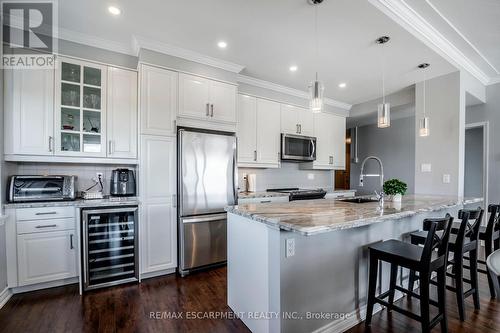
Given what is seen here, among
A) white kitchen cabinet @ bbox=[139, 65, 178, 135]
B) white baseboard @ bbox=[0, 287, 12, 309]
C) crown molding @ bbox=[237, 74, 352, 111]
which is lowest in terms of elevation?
white baseboard @ bbox=[0, 287, 12, 309]

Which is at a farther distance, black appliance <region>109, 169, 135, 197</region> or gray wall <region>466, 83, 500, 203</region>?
gray wall <region>466, 83, 500, 203</region>

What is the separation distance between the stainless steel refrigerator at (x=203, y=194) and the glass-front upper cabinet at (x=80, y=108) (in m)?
0.97

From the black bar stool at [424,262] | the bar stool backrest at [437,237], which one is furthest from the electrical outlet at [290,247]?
the bar stool backrest at [437,237]

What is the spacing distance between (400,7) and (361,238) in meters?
2.14

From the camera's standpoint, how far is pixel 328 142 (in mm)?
4934

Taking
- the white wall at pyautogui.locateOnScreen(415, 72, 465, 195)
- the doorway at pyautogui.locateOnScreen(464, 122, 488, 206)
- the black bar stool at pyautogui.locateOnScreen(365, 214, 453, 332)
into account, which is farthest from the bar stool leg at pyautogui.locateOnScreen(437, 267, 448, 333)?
the doorway at pyautogui.locateOnScreen(464, 122, 488, 206)

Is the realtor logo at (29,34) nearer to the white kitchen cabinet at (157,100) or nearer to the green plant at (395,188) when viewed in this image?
the white kitchen cabinet at (157,100)

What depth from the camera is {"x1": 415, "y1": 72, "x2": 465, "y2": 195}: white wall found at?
3.32m

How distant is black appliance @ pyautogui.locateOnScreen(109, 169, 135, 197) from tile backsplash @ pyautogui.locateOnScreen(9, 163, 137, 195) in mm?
214

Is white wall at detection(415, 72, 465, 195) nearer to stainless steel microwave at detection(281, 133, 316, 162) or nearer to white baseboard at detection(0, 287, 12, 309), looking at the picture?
stainless steel microwave at detection(281, 133, 316, 162)

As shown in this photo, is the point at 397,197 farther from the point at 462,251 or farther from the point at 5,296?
the point at 5,296

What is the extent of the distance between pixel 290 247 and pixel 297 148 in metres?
3.01

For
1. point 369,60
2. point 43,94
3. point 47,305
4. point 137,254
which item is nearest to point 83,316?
point 47,305

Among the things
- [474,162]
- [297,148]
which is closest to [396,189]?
[297,148]
